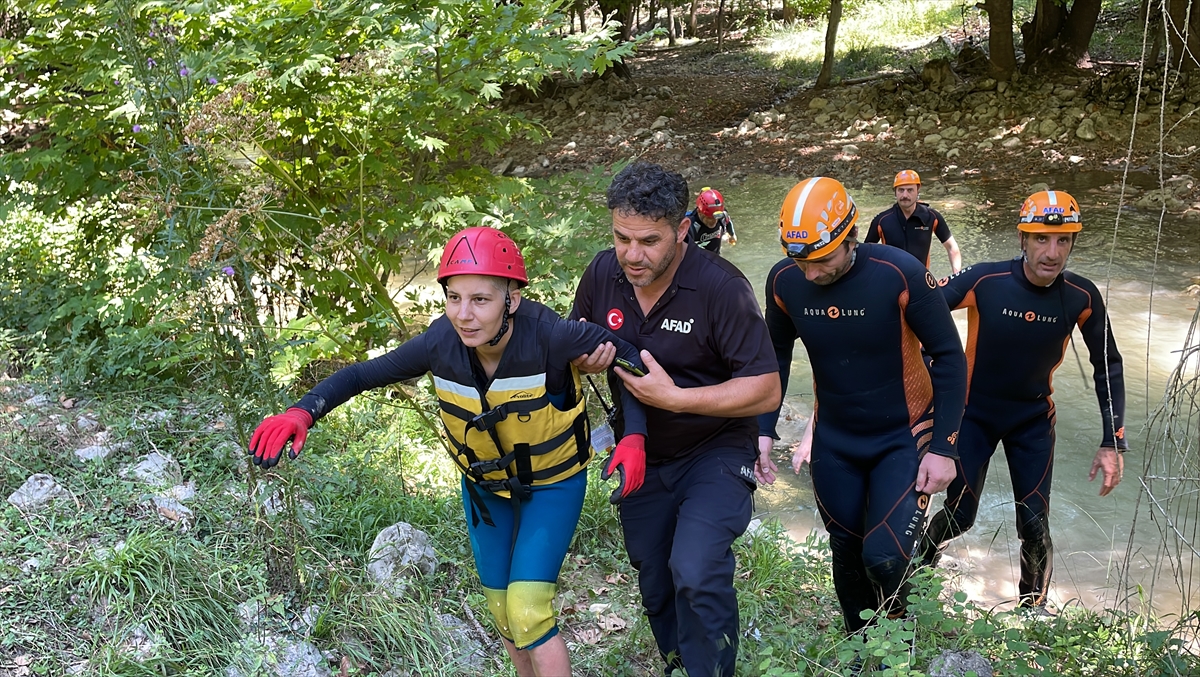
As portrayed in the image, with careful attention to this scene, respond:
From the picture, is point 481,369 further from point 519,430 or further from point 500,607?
point 500,607

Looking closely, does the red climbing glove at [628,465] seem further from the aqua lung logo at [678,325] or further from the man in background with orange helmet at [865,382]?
the man in background with orange helmet at [865,382]

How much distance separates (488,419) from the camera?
2992 mm

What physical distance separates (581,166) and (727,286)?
15.7 m

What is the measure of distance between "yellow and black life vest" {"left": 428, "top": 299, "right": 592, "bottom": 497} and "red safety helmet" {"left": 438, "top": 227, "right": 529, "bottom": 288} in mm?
202

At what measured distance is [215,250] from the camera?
354 centimetres

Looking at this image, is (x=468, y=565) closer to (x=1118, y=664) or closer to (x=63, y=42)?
(x=1118, y=664)

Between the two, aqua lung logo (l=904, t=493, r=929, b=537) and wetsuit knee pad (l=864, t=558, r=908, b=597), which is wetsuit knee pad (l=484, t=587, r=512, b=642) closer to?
wetsuit knee pad (l=864, t=558, r=908, b=597)

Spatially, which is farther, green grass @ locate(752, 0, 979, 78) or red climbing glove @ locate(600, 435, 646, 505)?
green grass @ locate(752, 0, 979, 78)

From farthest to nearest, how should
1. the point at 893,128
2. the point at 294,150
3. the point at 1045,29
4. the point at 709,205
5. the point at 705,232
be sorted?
the point at 1045,29 < the point at 893,128 < the point at 705,232 < the point at 709,205 < the point at 294,150

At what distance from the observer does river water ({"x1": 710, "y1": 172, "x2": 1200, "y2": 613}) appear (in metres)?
5.63

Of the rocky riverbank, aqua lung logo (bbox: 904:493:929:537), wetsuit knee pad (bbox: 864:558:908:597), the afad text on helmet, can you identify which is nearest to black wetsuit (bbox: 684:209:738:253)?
the afad text on helmet

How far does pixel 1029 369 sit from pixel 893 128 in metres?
14.1

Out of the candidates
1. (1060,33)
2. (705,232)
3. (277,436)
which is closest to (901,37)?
(1060,33)

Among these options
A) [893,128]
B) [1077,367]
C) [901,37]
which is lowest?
[1077,367]
